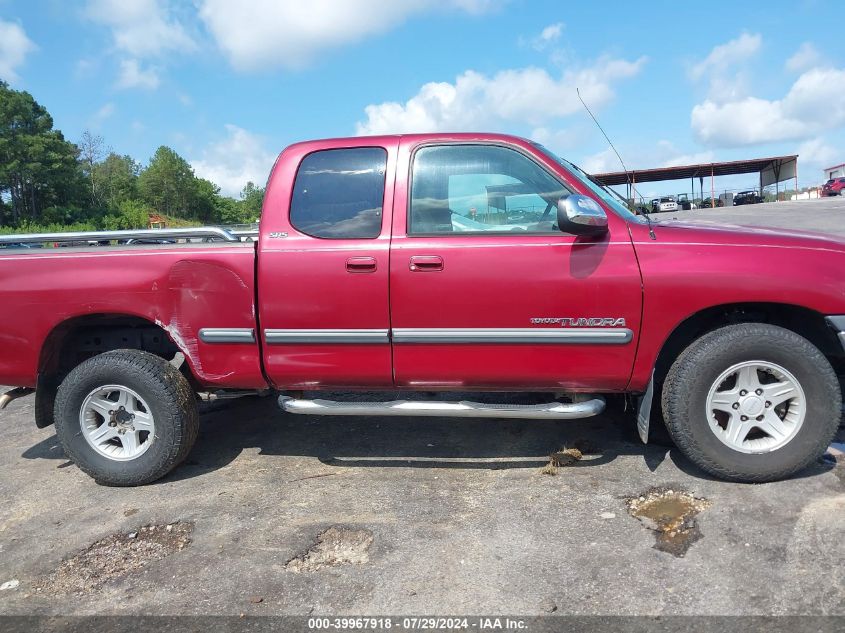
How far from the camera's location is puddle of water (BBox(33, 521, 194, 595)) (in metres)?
2.77

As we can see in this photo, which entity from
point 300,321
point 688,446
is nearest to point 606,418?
point 688,446

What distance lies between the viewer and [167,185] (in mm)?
99062

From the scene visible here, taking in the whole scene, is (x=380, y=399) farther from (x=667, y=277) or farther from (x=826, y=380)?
(x=826, y=380)

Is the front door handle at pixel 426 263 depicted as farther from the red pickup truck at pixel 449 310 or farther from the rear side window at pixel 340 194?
the rear side window at pixel 340 194

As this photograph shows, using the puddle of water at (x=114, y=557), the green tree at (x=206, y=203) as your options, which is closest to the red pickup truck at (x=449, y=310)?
the puddle of water at (x=114, y=557)

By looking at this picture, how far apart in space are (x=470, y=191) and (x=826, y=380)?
6.93 ft

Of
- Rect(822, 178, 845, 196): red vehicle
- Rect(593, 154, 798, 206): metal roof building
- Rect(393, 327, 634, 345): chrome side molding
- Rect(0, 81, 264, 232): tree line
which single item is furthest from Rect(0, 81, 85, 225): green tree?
Rect(393, 327, 634, 345): chrome side molding

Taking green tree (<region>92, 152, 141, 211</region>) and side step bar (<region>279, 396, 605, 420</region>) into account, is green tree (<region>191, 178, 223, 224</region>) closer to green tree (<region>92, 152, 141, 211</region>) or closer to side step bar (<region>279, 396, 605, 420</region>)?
green tree (<region>92, 152, 141, 211</region>)

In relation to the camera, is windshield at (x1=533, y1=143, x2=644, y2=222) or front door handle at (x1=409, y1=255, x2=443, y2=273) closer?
front door handle at (x1=409, y1=255, x2=443, y2=273)

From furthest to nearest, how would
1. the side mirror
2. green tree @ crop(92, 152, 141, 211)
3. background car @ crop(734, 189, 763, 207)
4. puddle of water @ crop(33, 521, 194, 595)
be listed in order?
green tree @ crop(92, 152, 141, 211) → background car @ crop(734, 189, 763, 207) → the side mirror → puddle of water @ crop(33, 521, 194, 595)

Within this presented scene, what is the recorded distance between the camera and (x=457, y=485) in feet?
11.5

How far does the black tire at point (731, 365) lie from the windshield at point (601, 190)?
33.0 inches

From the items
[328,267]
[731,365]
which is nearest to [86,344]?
[328,267]

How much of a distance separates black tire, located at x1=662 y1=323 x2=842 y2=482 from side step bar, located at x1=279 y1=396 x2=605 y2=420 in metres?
0.44
